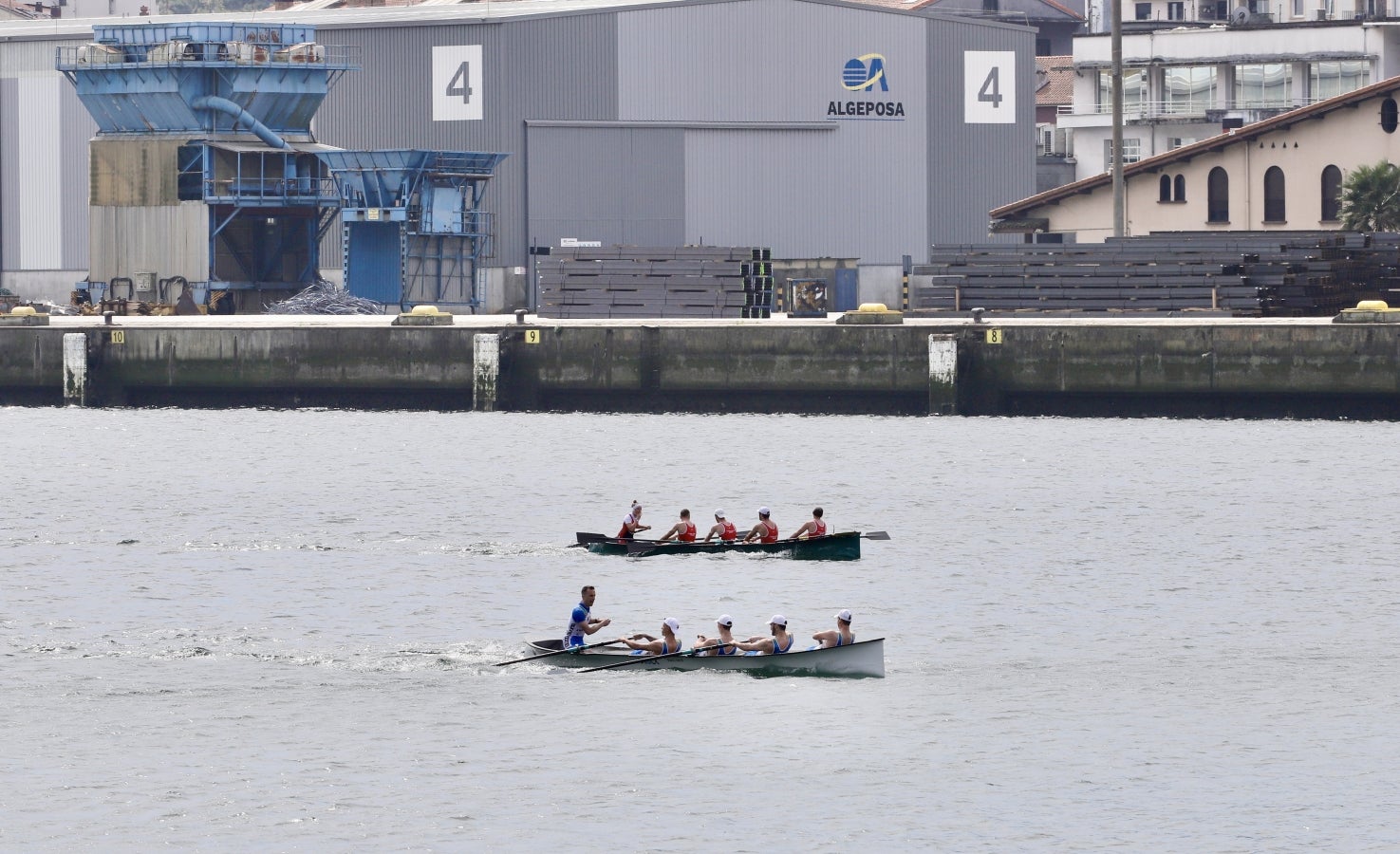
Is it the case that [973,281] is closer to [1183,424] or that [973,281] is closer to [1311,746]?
[1183,424]

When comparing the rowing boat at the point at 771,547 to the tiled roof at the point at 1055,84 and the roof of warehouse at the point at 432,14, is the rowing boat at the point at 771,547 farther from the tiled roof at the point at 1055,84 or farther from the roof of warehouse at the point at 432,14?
the tiled roof at the point at 1055,84

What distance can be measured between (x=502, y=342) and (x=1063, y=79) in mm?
82758

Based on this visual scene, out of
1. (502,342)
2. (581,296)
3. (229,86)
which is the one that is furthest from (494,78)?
(502,342)

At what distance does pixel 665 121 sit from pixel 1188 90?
40194mm

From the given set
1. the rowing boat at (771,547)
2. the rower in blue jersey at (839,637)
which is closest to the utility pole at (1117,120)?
the rowing boat at (771,547)

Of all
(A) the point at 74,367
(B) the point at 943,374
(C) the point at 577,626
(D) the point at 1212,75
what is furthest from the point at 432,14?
(C) the point at 577,626

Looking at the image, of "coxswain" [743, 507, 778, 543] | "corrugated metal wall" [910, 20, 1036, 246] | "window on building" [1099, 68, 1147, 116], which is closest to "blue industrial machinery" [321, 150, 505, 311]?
"corrugated metal wall" [910, 20, 1036, 246]

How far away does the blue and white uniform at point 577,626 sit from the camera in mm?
42344

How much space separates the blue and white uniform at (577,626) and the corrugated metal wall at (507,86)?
67829 millimetres

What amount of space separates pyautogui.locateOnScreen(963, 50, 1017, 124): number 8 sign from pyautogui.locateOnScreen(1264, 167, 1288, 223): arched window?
62.4ft

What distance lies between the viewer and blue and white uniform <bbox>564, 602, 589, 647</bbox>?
42344 millimetres

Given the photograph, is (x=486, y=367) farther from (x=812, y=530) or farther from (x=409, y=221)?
(x=812, y=530)

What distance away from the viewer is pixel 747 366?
8225 centimetres

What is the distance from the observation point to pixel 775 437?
276 ft
